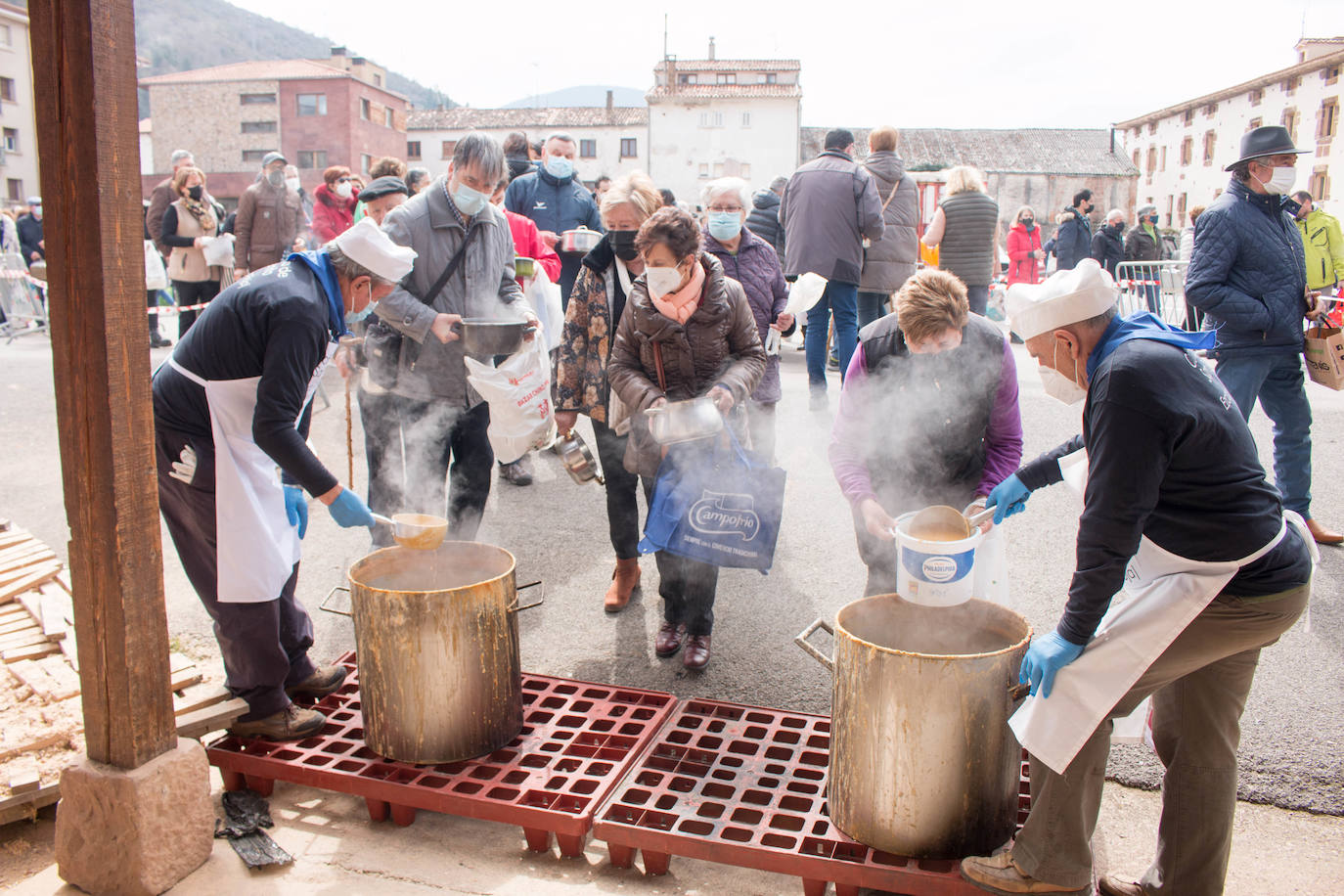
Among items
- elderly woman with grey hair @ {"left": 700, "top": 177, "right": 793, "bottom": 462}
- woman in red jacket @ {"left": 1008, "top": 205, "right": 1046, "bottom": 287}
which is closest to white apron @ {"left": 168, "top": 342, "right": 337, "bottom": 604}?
elderly woman with grey hair @ {"left": 700, "top": 177, "right": 793, "bottom": 462}

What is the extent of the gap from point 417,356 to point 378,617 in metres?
1.69

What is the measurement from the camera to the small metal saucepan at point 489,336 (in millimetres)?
4027

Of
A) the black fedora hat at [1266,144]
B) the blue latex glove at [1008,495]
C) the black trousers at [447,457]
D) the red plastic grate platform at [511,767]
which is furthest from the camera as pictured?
the black fedora hat at [1266,144]

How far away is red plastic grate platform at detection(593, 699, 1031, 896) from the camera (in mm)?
2441

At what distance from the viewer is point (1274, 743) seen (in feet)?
10.7

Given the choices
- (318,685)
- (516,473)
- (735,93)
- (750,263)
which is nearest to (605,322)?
(750,263)

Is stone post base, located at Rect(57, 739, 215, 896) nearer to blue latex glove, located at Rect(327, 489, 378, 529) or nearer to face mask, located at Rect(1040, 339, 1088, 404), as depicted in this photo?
blue latex glove, located at Rect(327, 489, 378, 529)

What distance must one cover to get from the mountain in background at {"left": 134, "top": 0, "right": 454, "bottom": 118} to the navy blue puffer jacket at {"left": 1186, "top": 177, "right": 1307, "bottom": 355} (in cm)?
11140

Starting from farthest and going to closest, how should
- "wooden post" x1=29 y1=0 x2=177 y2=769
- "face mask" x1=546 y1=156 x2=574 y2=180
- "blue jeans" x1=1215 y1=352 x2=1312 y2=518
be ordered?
"face mask" x1=546 y1=156 x2=574 y2=180
"blue jeans" x1=1215 y1=352 x2=1312 y2=518
"wooden post" x1=29 y1=0 x2=177 y2=769

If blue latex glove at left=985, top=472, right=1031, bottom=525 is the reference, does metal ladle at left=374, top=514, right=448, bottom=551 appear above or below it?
below

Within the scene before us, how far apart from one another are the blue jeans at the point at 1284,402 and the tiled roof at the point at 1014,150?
53.0m

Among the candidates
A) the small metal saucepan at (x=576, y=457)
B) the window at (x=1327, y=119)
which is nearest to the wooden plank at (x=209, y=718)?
the small metal saucepan at (x=576, y=457)

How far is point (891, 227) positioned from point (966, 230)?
936 mm

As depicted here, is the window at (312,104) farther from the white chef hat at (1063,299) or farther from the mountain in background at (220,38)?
the white chef hat at (1063,299)
